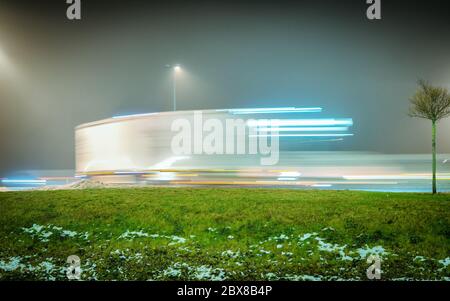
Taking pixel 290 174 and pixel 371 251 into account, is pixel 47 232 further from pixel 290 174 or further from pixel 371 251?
pixel 290 174

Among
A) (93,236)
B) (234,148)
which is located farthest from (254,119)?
(93,236)

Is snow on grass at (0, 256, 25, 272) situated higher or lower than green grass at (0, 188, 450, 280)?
lower

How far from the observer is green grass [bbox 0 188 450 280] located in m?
7.30

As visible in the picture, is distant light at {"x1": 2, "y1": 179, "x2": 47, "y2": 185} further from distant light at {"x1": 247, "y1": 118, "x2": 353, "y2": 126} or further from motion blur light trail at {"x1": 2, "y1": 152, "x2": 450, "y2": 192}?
distant light at {"x1": 247, "y1": 118, "x2": 353, "y2": 126}

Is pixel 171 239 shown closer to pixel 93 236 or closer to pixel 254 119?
pixel 93 236

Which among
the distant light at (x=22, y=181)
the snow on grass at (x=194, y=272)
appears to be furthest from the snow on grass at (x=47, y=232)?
the distant light at (x=22, y=181)

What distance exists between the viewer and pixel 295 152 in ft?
46.0

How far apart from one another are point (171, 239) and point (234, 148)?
6440mm

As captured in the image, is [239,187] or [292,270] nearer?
[292,270]

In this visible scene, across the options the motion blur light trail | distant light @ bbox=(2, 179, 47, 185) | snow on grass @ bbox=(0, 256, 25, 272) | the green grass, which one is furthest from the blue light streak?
distant light @ bbox=(2, 179, 47, 185)

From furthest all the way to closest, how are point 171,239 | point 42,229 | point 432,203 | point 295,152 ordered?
1. point 295,152
2. point 432,203
3. point 42,229
4. point 171,239

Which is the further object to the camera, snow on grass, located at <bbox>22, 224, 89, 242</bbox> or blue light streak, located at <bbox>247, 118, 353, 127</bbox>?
blue light streak, located at <bbox>247, 118, 353, 127</bbox>

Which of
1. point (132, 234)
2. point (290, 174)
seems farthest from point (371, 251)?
point (290, 174)

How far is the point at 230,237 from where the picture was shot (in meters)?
8.63
